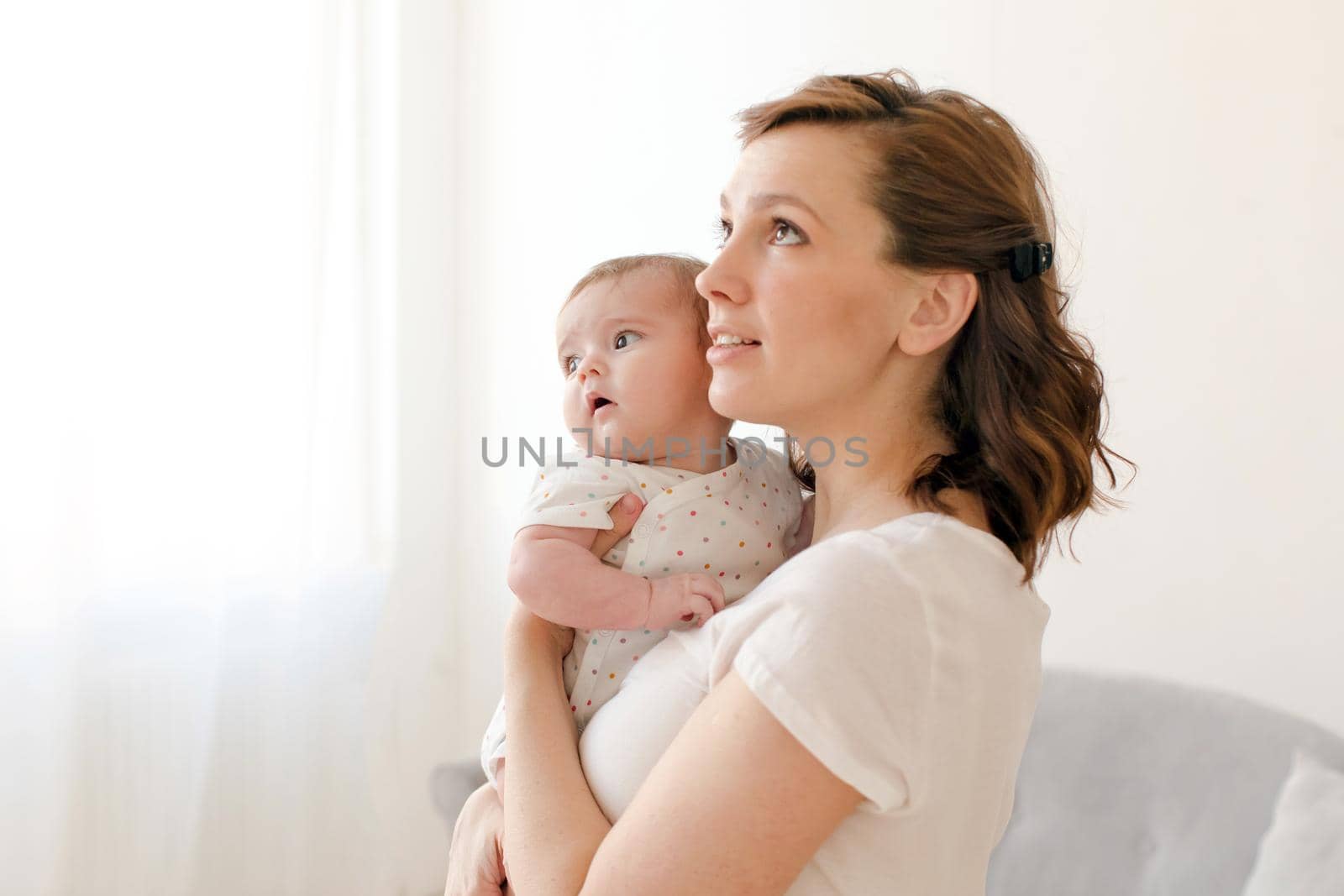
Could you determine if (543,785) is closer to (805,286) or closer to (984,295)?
(805,286)

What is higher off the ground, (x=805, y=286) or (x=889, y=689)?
(x=805, y=286)

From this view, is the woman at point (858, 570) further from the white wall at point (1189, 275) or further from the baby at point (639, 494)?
the white wall at point (1189, 275)

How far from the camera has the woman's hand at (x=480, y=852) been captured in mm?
1164

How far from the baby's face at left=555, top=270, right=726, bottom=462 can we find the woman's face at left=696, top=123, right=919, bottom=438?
0.42 feet

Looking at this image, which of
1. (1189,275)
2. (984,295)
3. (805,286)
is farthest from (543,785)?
(1189,275)

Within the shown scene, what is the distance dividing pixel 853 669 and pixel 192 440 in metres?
2.20

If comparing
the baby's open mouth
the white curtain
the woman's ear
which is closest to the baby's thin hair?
the baby's open mouth

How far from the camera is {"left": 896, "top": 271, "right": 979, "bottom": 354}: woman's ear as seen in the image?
1.09 m

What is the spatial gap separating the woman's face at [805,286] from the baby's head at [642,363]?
5.1 inches

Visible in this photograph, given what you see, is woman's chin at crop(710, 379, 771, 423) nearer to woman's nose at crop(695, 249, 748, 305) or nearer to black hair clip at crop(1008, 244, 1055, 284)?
woman's nose at crop(695, 249, 748, 305)

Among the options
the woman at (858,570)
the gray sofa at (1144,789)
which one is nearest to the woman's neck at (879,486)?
the woman at (858,570)

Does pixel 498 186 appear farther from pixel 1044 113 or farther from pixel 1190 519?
pixel 1190 519

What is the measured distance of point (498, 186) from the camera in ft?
11.4

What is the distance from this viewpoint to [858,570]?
92 cm
